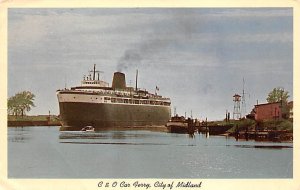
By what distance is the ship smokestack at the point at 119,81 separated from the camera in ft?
4.78

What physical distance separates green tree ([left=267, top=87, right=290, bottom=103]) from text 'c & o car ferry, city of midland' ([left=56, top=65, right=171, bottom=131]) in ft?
0.81

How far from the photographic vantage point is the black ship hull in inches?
59.5

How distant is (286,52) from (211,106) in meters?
0.22

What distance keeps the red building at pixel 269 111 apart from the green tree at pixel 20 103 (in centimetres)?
55

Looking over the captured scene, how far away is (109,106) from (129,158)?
16 cm

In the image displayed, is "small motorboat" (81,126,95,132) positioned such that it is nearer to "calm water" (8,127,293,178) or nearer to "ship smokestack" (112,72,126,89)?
"calm water" (8,127,293,178)

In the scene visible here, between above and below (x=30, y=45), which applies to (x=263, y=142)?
below

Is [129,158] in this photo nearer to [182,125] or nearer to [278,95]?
[182,125]

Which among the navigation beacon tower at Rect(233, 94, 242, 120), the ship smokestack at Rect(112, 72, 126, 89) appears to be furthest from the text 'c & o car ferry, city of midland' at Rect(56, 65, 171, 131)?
the navigation beacon tower at Rect(233, 94, 242, 120)

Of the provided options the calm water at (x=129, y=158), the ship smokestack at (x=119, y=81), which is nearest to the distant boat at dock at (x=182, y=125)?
the calm water at (x=129, y=158)
